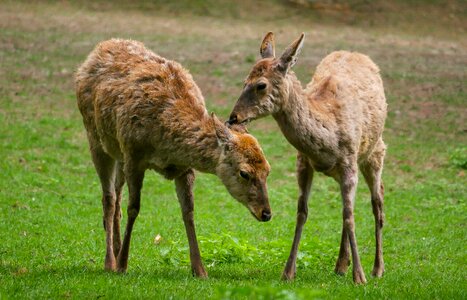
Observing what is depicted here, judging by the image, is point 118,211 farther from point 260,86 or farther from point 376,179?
point 376,179

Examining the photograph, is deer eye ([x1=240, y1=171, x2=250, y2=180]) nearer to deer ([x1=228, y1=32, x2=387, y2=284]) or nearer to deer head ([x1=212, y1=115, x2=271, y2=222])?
deer head ([x1=212, y1=115, x2=271, y2=222])

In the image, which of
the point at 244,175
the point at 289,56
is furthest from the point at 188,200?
the point at 289,56

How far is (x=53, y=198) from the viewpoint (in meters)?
13.5

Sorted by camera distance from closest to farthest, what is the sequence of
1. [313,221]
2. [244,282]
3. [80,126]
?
[244,282] < [313,221] < [80,126]

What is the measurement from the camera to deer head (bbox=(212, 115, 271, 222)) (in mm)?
7812

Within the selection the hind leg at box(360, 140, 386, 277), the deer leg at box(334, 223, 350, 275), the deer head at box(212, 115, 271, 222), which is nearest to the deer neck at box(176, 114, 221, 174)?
the deer head at box(212, 115, 271, 222)

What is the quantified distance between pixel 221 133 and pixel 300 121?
103cm

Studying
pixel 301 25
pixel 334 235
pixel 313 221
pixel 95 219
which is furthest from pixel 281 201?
pixel 301 25

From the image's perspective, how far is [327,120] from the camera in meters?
8.69

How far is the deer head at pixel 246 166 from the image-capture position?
781 cm

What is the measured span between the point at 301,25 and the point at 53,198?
17017mm

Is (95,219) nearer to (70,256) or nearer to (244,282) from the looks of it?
(70,256)

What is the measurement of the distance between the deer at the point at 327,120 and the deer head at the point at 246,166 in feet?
1.33

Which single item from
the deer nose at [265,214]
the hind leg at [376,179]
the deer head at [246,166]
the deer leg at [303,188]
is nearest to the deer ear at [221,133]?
the deer head at [246,166]
